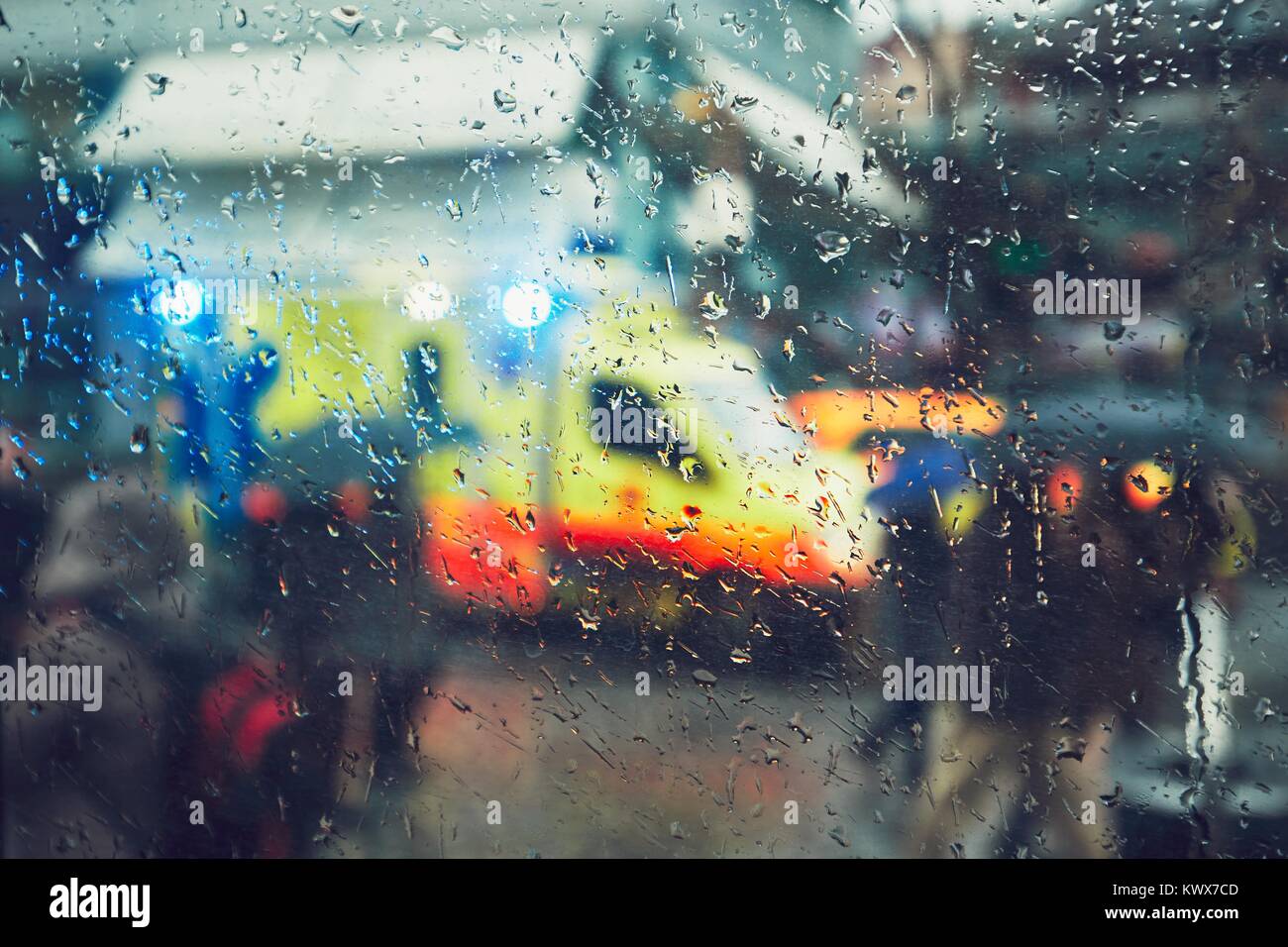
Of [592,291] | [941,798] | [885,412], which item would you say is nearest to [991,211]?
[885,412]

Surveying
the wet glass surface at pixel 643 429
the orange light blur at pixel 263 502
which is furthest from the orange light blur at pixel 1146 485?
the orange light blur at pixel 263 502

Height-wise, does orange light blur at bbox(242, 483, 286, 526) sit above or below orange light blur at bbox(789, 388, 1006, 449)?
below

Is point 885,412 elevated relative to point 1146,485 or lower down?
elevated

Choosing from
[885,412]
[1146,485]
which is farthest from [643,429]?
[1146,485]

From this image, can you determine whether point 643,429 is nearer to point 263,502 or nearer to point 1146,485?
point 263,502

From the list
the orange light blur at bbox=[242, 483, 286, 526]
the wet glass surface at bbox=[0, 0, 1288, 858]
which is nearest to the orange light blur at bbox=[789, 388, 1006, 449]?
the wet glass surface at bbox=[0, 0, 1288, 858]

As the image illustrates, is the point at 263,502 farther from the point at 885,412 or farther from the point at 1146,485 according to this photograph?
the point at 1146,485

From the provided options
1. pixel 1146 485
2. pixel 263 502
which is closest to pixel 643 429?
pixel 263 502

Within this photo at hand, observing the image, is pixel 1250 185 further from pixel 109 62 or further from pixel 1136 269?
pixel 109 62

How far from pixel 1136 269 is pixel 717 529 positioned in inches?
29.0

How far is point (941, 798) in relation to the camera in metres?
1.23

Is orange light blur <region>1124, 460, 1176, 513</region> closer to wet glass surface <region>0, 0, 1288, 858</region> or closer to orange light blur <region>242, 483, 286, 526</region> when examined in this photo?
wet glass surface <region>0, 0, 1288, 858</region>

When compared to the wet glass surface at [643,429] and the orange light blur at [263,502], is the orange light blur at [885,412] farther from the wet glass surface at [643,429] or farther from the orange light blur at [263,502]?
the orange light blur at [263,502]

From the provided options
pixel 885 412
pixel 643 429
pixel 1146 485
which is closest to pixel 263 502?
pixel 643 429
